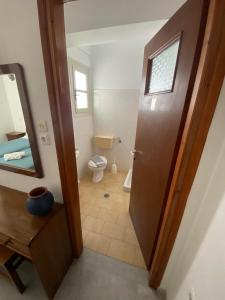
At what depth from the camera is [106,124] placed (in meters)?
2.86

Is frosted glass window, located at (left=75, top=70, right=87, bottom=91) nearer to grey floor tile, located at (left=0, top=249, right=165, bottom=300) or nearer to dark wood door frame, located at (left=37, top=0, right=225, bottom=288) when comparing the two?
dark wood door frame, located at (left=37, top=0, right=225, bottom=288)

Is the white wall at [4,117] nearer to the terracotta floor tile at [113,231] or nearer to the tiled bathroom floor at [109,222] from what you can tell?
the tiled bathroom floor at [109,222]

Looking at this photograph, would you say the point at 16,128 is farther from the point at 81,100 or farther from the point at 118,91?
the point at 118,91

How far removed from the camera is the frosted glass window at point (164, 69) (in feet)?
2.93

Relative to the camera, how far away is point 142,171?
1392mm

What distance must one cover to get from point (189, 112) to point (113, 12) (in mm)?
1287

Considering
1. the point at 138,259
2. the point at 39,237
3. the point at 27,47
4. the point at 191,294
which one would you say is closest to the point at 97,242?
the point at 138,259

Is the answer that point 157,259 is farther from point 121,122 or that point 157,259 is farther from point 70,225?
point 121,122

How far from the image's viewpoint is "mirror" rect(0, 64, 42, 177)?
96cm

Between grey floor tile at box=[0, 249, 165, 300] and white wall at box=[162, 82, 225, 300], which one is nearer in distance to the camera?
white wall at box=[162, 82, 225, 300]

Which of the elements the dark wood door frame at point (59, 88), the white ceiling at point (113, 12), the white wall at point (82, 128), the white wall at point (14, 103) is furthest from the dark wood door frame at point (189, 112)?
the white wall at point (82, 128)

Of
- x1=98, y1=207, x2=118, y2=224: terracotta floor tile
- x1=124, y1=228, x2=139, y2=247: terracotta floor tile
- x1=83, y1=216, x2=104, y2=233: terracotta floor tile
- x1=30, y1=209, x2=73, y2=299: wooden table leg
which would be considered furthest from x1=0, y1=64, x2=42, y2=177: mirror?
x1=124, y1=228, x2=139, y2=247: terracotta floor tile

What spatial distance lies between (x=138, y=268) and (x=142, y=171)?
→ 95 cm

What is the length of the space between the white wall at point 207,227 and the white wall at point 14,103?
1.29m
